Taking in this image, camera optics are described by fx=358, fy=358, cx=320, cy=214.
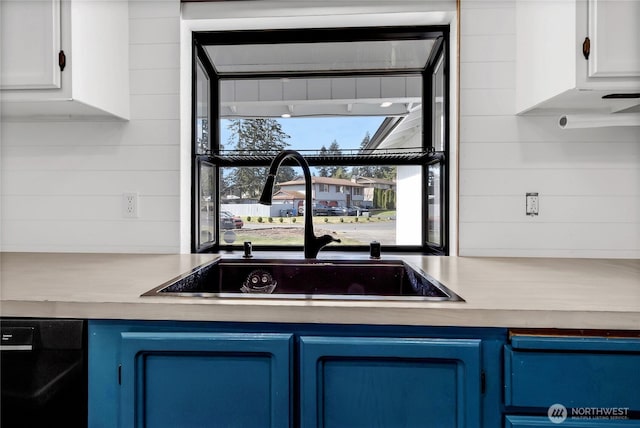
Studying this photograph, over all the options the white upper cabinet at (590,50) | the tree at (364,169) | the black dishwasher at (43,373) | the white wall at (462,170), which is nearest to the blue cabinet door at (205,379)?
the black dishwasher at (43,373)

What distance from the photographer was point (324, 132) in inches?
69.1

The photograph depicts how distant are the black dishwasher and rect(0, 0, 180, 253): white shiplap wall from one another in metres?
0.74

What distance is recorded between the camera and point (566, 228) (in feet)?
4.95

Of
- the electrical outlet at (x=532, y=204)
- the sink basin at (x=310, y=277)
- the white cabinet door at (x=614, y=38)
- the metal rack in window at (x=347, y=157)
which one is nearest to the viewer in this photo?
the white cabinet door at (x=614, y=38)

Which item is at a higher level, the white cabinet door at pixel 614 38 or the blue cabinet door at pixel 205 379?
the white cabinet door at pixel 614 38

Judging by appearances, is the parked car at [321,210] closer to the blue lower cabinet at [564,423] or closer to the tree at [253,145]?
the tree at [253,145]

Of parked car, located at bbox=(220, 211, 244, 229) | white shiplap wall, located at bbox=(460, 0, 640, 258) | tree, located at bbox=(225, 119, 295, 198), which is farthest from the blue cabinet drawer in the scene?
parked car, located at bbox=(220, 211, 244, 229)

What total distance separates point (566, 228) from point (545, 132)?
413 millimetres

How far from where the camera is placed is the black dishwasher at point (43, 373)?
0.86 metres

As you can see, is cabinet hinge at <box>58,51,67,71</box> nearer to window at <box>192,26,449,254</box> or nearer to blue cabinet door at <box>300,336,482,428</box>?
window at <box>192,26,449,254</box>

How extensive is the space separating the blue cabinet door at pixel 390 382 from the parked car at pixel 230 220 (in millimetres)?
1103

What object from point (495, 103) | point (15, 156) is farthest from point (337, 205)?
point (15, 156)

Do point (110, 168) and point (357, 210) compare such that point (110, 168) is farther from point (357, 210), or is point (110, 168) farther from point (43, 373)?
point (357, 210)

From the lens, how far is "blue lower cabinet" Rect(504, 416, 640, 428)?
2.56 ft
